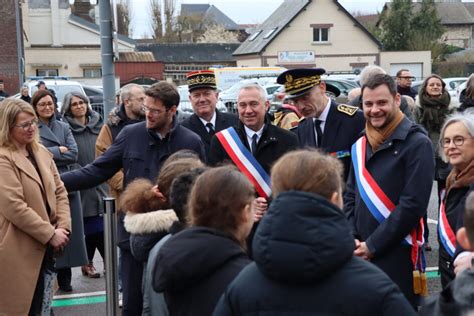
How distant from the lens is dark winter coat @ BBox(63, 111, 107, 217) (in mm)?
8023

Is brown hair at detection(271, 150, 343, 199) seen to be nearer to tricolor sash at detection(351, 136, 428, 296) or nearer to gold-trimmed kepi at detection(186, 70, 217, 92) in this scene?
tricolor sash at detection(351, 136, 428, 296)

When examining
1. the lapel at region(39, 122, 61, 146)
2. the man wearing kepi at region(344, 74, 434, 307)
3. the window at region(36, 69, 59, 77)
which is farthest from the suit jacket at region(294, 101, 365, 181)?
the window at region(36, 69, 59, 77)

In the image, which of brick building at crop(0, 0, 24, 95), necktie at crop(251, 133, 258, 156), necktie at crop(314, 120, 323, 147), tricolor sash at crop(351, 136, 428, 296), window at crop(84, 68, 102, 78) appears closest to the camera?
tricolor sash at crop(351, 136, 428, 296)

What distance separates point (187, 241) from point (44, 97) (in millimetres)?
5023

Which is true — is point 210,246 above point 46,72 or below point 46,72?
below

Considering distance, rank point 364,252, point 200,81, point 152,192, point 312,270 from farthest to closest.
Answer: point 200,81
point 364,252
point 152,192
point 312,270

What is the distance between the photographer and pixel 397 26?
59656 mm

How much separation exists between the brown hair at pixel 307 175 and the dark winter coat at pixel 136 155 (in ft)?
8.51

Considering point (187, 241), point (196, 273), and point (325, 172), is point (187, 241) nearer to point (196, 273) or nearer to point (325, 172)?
point (196, 273)

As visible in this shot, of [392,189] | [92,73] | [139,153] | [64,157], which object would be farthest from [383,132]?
[92,73]

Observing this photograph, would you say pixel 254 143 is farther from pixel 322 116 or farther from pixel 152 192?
pixel 152 192

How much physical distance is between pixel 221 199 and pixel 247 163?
88.8 inches

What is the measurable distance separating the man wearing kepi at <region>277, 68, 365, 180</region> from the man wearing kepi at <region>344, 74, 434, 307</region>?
2.21ft

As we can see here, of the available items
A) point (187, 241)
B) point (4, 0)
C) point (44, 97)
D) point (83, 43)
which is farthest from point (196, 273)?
point (83, 43)
